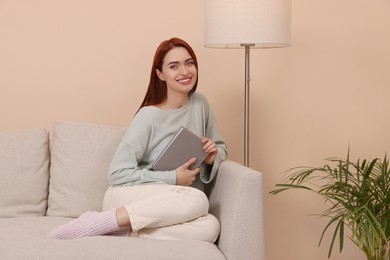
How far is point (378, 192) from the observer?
9.30 feet

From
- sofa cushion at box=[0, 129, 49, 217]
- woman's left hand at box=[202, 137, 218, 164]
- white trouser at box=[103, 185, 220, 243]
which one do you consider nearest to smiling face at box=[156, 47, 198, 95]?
woman's left hand at box=[202, 137, 218, 164]

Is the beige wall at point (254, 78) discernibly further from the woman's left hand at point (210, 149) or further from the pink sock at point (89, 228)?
the pink sock at point (89, 228)

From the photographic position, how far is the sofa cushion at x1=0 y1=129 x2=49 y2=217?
9.44 ft

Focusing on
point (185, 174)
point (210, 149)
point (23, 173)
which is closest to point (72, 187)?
point (23, 173)

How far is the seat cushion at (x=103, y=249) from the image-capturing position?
2215 millimetres

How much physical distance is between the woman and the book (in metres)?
0.03

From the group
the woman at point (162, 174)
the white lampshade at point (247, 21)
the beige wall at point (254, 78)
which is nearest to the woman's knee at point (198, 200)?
the woman at point (162, 174)

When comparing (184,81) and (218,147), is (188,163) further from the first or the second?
(184,81)

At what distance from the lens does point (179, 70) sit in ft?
9.36

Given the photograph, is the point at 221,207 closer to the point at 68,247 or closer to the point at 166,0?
the point at 68,247

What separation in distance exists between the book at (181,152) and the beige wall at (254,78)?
0.80 meters

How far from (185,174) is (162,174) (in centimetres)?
9

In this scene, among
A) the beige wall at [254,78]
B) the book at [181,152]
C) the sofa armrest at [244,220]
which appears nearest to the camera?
the sofa armrest at [244,220]

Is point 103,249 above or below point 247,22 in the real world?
below
